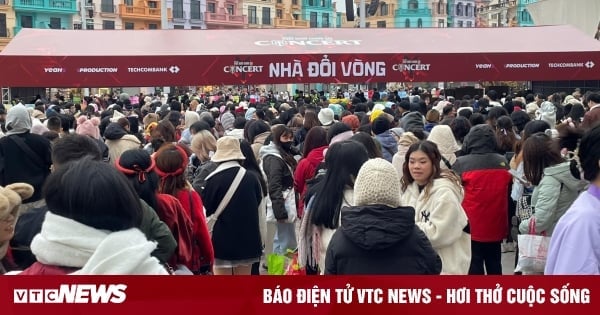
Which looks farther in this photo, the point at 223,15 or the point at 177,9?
the point at 223,15

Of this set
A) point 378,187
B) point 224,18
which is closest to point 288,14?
point 224,18

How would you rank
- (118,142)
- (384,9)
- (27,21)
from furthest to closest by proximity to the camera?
(384,9) < (27,21) < (118,142)

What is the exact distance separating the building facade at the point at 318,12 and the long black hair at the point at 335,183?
3058 inches

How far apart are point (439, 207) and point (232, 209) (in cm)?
200

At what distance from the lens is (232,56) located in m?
8.83

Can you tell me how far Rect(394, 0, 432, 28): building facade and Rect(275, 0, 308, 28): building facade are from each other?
16.1m

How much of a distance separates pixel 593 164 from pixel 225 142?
3455 millimetres

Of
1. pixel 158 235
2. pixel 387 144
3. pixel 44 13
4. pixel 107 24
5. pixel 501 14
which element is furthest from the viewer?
pixel 501 14

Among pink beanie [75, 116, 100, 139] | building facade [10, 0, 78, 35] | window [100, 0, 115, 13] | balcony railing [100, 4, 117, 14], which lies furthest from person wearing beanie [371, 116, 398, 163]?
window [100, 0, 115, 13]

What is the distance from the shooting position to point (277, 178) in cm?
675

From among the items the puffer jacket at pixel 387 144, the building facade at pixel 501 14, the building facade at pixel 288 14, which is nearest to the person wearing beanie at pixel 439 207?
the puffer jacket at pixel 387 144

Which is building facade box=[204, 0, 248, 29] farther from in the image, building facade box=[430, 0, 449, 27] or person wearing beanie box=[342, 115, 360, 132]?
person wearing beanie box=[342, 115, 360, 132]

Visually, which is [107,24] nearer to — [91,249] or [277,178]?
[277,178]

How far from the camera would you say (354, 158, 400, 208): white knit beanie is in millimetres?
3389
